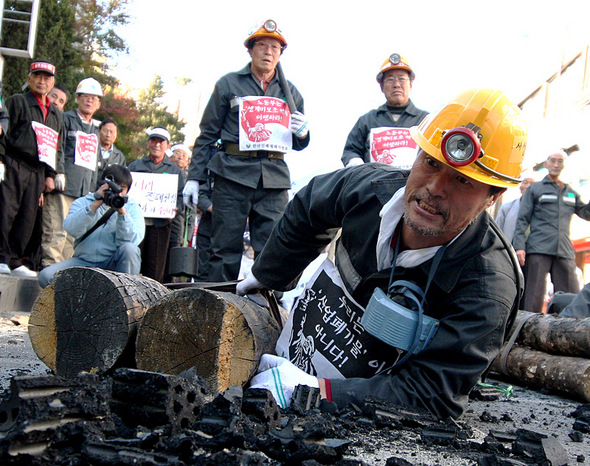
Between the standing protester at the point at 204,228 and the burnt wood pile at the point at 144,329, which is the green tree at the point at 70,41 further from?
the burnt wood pile at the point at 144,329

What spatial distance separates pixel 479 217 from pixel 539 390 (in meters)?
2.31

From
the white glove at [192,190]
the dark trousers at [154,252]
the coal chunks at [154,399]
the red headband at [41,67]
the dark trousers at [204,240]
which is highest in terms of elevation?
the red headband at [41,67]

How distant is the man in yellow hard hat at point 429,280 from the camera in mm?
2789

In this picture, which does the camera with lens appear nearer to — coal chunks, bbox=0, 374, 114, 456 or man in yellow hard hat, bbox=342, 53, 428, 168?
man in yellow hard hat, bbox=342, 53, 428, 168

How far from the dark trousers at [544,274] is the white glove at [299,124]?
162 inches

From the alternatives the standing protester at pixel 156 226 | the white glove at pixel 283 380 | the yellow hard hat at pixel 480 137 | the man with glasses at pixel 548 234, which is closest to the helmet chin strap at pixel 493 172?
the yellow hard hat at pixel 480 137

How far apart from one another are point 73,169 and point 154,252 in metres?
1.41

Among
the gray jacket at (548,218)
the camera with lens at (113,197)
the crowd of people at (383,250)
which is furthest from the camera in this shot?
the gray jacket at (548,218)

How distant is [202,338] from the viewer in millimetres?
3027

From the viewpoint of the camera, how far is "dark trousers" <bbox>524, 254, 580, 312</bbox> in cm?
818

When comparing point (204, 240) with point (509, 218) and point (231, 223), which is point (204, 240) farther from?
point (509, 218)

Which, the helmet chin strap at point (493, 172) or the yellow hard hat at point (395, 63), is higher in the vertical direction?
the yellow hard hat at point (395, 63)

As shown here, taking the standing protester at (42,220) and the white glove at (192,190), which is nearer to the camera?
the white glove at (192,190)

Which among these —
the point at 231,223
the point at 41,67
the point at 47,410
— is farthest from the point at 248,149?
the point at 47,410
